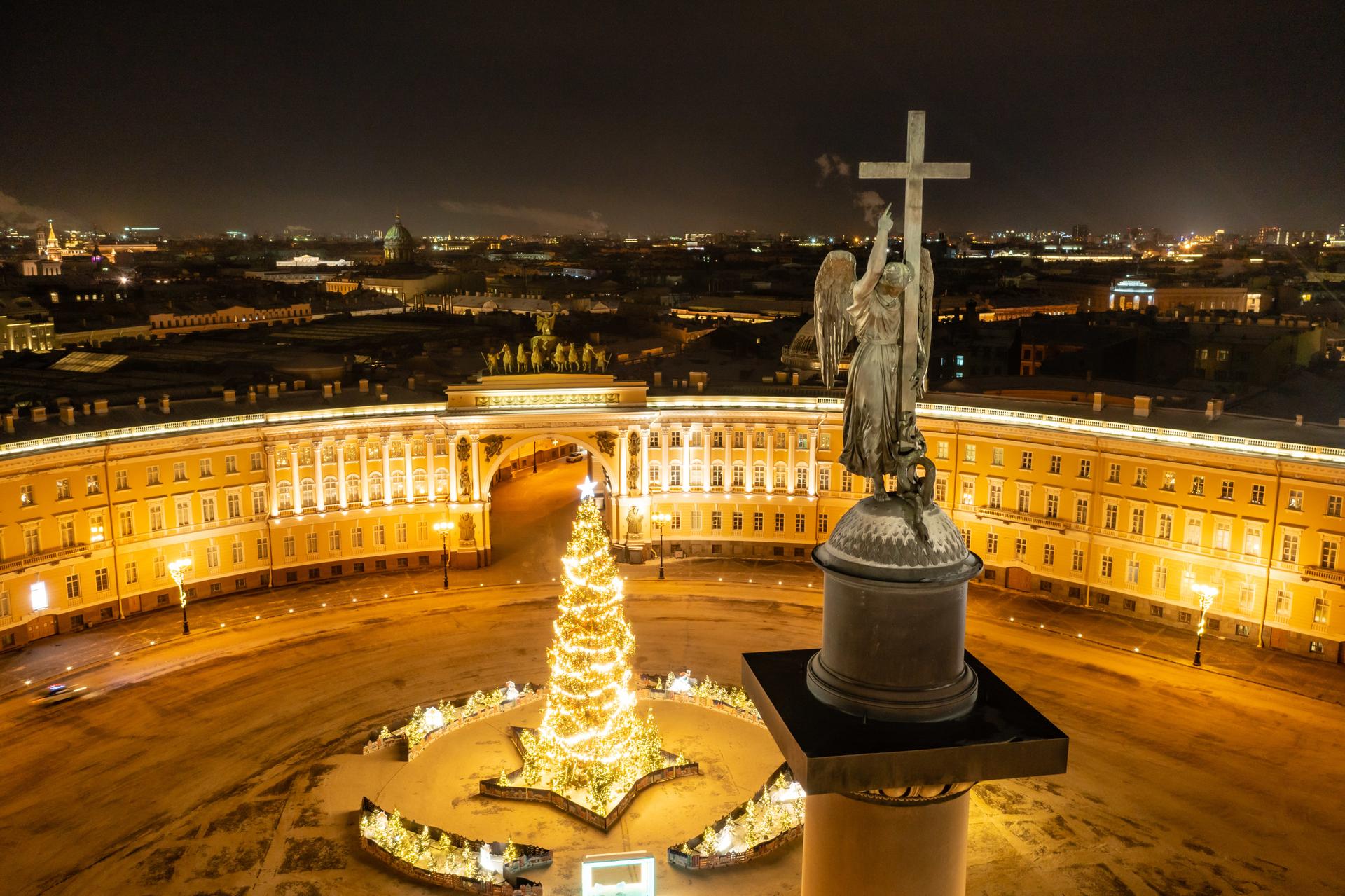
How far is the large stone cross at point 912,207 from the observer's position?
10.5 metres

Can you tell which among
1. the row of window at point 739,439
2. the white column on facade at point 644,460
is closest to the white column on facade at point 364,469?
the white column on facade at point 644,460

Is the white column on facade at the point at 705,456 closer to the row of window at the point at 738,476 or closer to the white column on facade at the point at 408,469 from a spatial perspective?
the row of window at the point at 738,476

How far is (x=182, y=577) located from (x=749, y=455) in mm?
30973

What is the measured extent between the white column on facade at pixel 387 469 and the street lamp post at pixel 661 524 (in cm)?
1507

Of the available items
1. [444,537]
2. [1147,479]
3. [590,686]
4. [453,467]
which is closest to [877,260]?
[590,686]

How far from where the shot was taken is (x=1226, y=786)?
3506 cm

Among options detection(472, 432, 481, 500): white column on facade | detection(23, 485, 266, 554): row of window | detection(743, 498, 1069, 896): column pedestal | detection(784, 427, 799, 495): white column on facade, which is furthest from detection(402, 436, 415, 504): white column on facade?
detection(743, 498, 1069, 896): column pedestal

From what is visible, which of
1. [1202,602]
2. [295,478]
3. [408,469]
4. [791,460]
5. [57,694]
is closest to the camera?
[57,694]

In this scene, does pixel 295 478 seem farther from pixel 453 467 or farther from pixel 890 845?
pixel 890 845

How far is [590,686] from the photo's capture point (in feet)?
105

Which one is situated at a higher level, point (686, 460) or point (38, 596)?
point (686, 460)

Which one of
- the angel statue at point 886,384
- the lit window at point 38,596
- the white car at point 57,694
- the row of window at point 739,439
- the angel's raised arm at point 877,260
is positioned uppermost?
the angel's raised arm at point 877,260

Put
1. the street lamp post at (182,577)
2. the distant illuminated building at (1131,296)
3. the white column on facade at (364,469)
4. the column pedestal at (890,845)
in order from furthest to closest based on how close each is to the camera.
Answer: the distant illuminated building at (1131,296) < the white column on facade at (364,469) < the street lamp post at (182,577) < the column pedestal at (890,845)

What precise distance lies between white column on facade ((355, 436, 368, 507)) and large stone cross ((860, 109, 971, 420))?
165 ft
